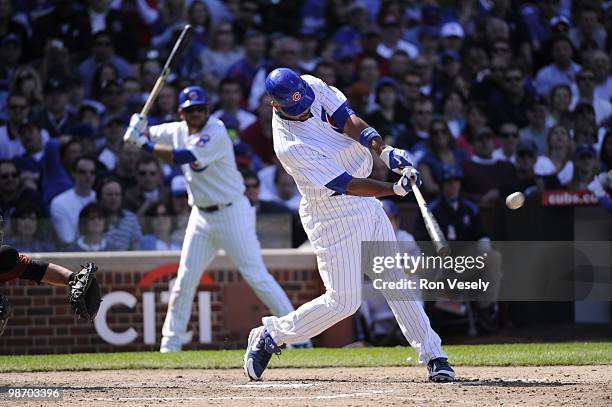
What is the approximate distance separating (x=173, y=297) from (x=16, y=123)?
3.54m

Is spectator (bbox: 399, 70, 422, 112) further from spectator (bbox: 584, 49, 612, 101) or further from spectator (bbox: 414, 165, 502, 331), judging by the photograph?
spectator (bbox: 584, 49, 612, 101)

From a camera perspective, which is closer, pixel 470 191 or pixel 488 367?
pixel 488 367

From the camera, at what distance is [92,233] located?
34.2ft

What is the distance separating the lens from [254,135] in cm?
1234

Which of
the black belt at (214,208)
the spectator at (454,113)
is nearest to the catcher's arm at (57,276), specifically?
the black belt at (214,208)

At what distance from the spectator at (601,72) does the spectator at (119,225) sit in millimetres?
5971

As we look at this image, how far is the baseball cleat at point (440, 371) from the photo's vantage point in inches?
263

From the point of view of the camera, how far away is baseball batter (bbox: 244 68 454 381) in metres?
6.48

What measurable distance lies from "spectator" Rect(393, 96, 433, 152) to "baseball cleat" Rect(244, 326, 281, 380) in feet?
18.2

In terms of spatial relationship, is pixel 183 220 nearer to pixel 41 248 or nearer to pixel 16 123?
pixel 41 248

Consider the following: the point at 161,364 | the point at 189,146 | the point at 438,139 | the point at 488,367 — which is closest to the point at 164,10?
the point at 438,139

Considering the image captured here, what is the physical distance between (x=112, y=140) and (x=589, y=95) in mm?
5516

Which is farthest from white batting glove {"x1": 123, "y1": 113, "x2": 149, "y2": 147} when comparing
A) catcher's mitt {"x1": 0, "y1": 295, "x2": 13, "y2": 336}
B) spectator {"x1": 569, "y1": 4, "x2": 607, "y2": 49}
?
spectator {"x1": 569, "y1": 4, "x2": 607, "y2": 49}

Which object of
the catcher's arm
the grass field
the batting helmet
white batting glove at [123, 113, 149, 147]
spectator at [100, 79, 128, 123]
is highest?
Result: the batting helmet
